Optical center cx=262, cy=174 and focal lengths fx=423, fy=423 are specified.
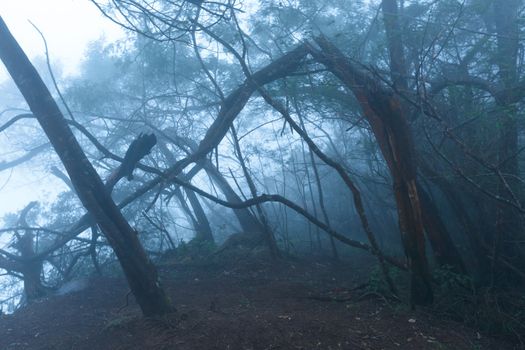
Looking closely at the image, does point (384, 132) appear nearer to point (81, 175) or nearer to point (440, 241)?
point (440, 241)

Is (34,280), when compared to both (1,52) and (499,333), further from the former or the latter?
(499,333)

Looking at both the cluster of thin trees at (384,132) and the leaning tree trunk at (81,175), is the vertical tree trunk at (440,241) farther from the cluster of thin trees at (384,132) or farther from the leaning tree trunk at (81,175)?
the leaning tree trunk at (81,175)

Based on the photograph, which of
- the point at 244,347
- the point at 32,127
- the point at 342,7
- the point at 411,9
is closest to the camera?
A: the point at 244,347

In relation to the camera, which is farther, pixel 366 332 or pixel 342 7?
pixel 342 7

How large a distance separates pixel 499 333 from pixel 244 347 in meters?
3.08

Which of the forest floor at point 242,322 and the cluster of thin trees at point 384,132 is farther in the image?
the cluster of thin trees at point 384,132

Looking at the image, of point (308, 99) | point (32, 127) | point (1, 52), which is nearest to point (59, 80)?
point (32, 127)

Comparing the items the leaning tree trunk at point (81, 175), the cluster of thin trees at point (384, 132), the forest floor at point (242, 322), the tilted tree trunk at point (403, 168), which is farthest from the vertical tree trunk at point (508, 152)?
the leaning tree trunk at point (81, 175)

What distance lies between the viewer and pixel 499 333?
16.1 feet

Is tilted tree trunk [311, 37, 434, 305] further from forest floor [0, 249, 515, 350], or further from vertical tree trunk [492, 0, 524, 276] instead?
vertical tree trunk [492, 0, 524, 276]

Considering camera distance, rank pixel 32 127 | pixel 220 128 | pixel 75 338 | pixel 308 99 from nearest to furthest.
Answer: pixel 75 338 → pixel 220 128 → pixel 308 99 → pixel 32 127

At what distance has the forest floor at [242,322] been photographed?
161 inches

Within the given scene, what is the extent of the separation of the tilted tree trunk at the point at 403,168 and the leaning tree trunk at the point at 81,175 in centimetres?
295

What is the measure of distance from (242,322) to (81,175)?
7.49 feet
